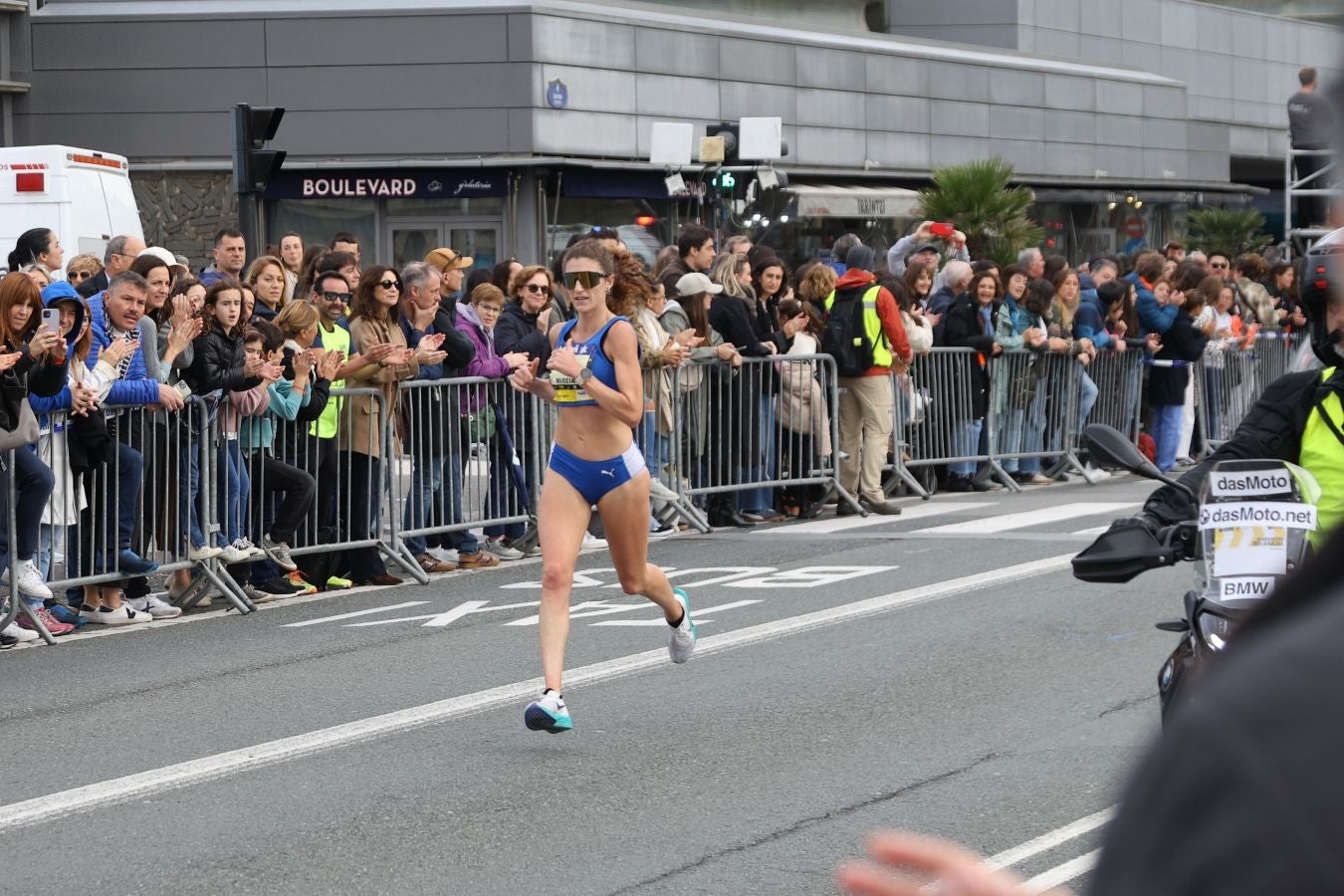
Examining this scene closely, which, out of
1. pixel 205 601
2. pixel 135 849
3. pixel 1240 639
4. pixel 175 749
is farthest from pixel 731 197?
pixel 1240 639

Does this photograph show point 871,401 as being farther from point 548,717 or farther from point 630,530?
point 548,717

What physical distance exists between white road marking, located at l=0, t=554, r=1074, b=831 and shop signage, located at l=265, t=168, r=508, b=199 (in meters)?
18.8

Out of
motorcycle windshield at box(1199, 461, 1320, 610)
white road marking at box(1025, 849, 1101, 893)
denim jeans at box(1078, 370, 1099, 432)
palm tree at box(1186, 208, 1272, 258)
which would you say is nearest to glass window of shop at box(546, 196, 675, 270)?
denim jeans at box(1078, 370, 1099, 432)

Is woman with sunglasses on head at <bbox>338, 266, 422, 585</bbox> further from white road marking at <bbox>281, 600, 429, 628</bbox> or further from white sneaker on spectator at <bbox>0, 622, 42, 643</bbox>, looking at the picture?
white sneaker on spectator at <bbox>0, 622, 42, 643</bbox>

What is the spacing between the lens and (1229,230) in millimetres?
41000

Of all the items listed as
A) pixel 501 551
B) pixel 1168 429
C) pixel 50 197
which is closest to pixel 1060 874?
pixel 501 551

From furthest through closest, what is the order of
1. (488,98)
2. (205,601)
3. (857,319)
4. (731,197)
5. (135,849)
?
(488,98) → (731,197) → (857,319) → (205,601) → (135,849)

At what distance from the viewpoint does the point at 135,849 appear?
618 cm

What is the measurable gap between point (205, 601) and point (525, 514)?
2.69m

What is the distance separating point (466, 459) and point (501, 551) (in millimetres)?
824

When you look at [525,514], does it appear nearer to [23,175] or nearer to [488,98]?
[23,175]

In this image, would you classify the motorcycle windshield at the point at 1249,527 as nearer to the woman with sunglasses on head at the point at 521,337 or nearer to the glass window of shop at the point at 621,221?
the woman with sunglasses on head at the point at 521,337

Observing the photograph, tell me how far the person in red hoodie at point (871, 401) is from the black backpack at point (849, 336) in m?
0.03

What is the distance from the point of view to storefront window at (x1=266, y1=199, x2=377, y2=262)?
1153 inches
